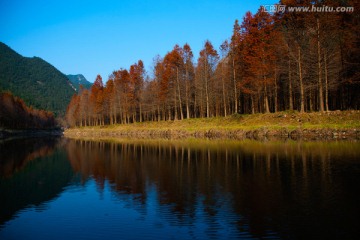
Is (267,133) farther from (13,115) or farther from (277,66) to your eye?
(13,115)

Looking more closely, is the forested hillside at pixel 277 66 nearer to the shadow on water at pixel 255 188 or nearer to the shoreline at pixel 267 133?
the shoreline at pixel 267 133

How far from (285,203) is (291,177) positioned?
191 inches

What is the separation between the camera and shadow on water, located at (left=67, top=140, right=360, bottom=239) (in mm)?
9547

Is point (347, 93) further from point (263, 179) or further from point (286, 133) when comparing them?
point (263, 179)

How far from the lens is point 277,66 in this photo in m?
45.9

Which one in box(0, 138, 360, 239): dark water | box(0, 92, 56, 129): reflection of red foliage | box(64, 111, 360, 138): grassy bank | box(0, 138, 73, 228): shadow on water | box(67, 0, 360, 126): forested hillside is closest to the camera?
box(0, 138, 360, 239): dark water

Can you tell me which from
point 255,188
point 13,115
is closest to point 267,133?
point 255,188

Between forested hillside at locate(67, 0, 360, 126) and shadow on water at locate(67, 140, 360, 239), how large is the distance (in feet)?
73.3

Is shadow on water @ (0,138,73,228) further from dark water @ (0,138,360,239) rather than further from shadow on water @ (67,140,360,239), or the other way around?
shadow on water @ (67,140,360,239)

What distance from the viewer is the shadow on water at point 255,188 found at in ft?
31.3

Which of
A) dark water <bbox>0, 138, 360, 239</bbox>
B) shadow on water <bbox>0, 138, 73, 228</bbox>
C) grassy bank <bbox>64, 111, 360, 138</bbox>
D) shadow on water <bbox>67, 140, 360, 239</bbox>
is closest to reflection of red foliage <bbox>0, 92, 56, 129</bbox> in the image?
grassy bank <bbox>64, 111, 360, 138</bbox>

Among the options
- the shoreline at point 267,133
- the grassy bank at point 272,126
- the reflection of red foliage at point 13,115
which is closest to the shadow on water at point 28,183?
the shoreline at point 267,133

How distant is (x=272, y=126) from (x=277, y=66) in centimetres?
1095

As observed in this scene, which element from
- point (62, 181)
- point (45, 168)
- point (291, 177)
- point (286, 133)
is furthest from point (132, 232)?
point (286, 133)
